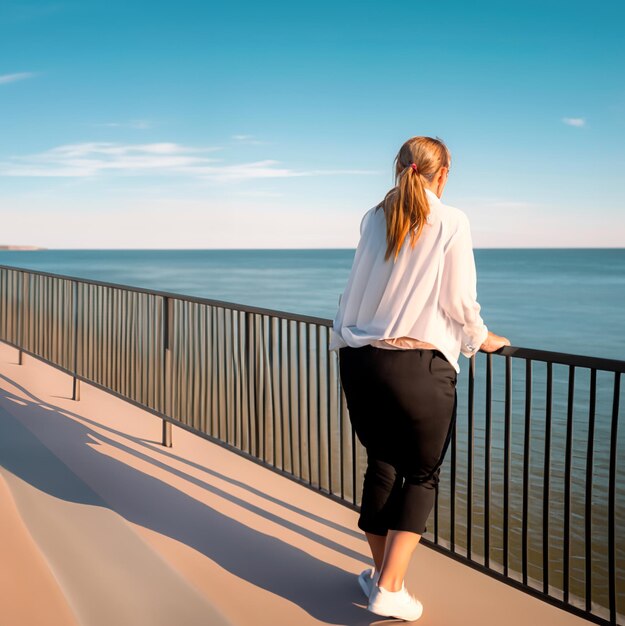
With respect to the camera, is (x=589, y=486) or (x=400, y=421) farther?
(x=589, y=486)

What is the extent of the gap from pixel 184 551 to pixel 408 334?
168 cm

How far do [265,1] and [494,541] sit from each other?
159ft

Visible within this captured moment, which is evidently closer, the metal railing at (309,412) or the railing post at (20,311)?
the metal railing at (309,412)

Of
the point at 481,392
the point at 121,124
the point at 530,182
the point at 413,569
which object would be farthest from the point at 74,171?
the point at 413,569

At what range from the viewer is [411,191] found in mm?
2531

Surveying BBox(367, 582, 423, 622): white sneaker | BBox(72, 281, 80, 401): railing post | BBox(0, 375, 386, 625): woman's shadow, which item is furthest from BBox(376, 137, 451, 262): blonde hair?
BBox(72, 281, 80, 401): railing post

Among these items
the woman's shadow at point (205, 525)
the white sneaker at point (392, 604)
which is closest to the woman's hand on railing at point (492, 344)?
the white sneaker at point (392, 604)

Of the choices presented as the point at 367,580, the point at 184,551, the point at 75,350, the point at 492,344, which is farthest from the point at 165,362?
A: the point at 492,344

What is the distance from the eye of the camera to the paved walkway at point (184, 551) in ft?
9.52

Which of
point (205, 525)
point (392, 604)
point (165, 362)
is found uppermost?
point (165, 362)

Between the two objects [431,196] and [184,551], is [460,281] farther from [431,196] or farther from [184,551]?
[184,551]

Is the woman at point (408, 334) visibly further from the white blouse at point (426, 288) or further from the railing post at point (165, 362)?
the railing post at point (165, 362)

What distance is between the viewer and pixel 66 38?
39094 mm

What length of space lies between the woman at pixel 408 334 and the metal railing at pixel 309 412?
0.34m
